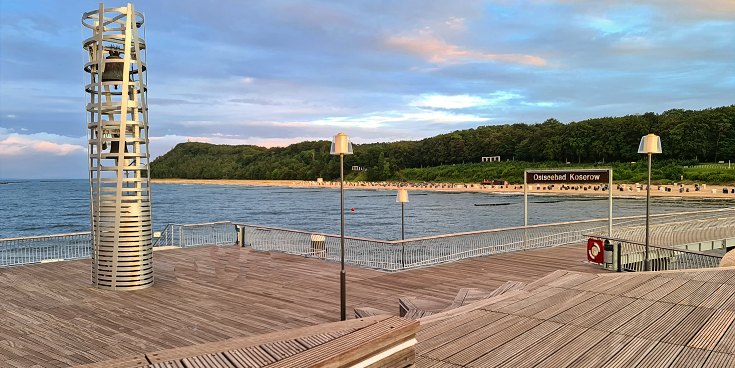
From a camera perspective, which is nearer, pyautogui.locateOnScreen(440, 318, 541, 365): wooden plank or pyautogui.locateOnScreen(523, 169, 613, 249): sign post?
pyautogui.locateOnScreen(440, 318, 541, 365): wooden plank

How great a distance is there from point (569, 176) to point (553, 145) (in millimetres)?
111493

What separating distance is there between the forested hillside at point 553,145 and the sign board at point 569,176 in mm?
94891

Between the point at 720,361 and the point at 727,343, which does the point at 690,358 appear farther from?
the point at 727,343

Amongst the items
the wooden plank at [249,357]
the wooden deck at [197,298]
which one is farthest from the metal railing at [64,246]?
the wooden plank at [249,357]

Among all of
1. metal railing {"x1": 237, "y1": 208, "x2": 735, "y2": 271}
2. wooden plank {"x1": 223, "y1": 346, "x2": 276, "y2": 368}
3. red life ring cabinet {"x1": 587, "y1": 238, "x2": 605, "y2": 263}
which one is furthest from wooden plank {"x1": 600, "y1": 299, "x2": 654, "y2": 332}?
red life ring cabinet {"x1": 587, "y1": 238, "x2": 605, "y2": 263}

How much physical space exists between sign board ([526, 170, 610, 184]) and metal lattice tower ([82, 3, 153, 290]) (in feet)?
40.9

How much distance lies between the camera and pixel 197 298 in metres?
11.0

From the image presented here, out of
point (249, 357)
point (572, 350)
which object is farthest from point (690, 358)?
point (249, 357)

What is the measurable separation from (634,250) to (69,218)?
7447 centimetres

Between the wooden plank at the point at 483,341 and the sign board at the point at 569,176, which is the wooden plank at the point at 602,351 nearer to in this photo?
the wooden plank at the point at 483,341

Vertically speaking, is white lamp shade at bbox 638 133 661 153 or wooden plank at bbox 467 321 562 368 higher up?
white lamp shade at bbox 638 133 661 153

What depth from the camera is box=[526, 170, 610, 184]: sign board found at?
17.3 m

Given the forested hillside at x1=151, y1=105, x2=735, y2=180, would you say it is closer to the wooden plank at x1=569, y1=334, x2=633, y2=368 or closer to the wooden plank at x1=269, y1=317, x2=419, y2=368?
the wooden plank at x1=569, y1=334, x2=633, y2=368

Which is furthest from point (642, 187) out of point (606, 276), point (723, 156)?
point (606, 276)
